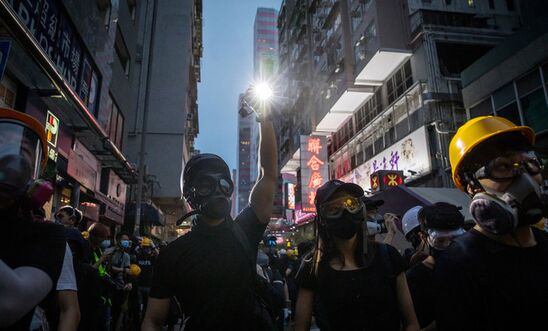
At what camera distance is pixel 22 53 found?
721 cm

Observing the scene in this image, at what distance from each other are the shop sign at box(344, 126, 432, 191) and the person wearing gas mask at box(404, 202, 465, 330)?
14.1 metres

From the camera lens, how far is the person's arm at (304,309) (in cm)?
260

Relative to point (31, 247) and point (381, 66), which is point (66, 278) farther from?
point (381, 66)

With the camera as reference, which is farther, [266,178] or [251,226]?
[266,178]

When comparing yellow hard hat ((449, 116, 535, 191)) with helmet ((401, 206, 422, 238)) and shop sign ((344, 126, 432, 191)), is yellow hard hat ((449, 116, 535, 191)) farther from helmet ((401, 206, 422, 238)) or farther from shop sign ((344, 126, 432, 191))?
shop sign ((344, 126, 432, 191))

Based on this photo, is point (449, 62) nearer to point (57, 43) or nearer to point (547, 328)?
point (57, 43)

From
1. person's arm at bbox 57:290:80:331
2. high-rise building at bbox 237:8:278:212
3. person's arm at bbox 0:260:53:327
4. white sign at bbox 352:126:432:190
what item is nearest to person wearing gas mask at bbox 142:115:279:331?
person's arm at bbox 57:290:80:331

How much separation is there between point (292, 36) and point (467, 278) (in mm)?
47648

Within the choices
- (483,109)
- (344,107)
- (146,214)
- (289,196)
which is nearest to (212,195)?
(483,109)

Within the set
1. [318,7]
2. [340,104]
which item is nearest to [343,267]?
[340,104]

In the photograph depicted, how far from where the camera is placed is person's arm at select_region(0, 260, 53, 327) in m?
1.08

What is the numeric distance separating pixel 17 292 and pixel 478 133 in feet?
7.37

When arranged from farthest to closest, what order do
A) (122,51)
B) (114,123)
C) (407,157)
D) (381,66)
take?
1. (381,66)
2. (407,157)
3. (122,51)
4. (114,123)

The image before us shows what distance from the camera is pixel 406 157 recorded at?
1947cm
